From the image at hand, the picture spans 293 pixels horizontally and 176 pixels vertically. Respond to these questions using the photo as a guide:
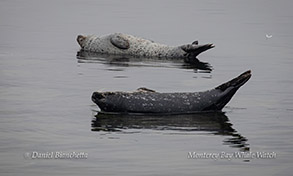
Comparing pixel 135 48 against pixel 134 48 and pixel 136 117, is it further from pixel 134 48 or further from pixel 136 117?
pixel 136 117

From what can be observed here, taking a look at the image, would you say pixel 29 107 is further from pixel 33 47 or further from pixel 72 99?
pixel 33 47

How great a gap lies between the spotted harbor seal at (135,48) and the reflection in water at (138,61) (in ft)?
0.87

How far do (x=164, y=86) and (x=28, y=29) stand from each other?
9.73m

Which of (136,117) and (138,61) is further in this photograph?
(138,61)

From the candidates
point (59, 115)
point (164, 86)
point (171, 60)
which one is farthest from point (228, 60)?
point (59, 115)

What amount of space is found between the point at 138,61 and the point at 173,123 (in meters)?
6.33

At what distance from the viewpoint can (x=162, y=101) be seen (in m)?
12.1

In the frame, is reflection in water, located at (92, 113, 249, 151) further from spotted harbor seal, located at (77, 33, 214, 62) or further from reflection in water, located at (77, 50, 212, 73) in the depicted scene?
spotted harbor seal, located at (77, 33, 214, 62)

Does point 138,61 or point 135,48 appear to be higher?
point 135,48

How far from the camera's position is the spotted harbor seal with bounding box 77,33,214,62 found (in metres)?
18.5

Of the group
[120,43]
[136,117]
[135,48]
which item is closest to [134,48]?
[135,48]

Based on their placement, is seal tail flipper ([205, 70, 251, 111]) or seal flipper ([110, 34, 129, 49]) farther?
seal flipper ([110, 34, 129, 49])

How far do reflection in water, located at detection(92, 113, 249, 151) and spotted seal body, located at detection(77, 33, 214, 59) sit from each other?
630cm

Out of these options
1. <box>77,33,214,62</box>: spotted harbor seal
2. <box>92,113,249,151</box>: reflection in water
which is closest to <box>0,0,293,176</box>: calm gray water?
<box>92,113,249,151</box>: reflection in water
